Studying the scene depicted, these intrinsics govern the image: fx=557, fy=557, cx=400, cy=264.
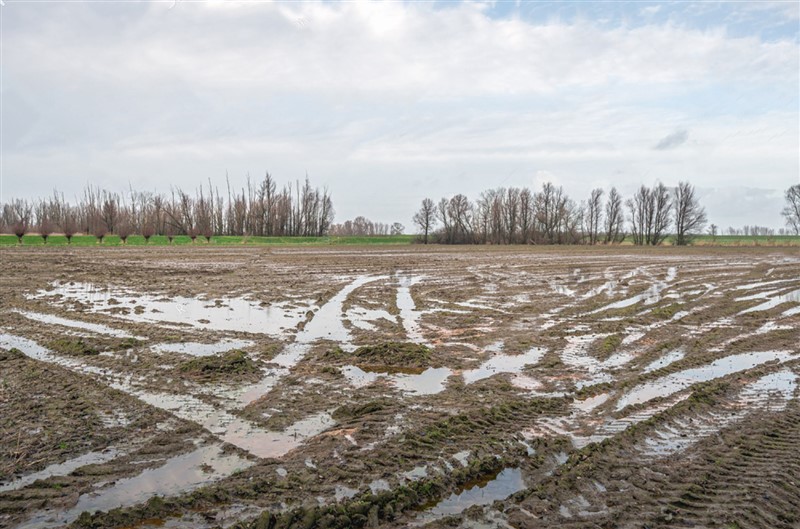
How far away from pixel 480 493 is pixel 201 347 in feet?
21.3

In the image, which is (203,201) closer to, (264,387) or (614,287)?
(614,287)

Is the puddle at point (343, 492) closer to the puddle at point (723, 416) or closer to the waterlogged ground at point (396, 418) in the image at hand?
the waterlogged ground at point (396, 418)

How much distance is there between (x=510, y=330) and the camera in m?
11.5

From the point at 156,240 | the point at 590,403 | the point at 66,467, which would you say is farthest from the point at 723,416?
the point at 156,240

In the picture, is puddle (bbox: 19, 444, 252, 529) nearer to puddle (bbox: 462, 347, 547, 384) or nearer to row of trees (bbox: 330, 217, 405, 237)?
puddle (bbox: 462, 347, 547, 384)

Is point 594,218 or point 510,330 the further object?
point 594,218

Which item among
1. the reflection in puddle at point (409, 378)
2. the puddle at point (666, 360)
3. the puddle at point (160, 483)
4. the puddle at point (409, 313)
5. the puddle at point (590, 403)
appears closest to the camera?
the puddle at point (160, 483)

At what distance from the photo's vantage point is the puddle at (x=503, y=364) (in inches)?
317

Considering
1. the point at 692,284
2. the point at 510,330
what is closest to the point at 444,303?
the point at 510,330

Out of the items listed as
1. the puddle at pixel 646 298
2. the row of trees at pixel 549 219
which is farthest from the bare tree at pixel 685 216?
the puddle at pixel 646 298

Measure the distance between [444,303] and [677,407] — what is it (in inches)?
357

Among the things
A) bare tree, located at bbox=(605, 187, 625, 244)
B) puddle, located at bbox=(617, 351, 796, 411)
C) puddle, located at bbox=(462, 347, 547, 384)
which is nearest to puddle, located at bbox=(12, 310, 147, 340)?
puddle, located at bbox=(462, 347, 547, 384)

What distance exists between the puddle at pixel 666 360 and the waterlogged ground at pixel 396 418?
7cm

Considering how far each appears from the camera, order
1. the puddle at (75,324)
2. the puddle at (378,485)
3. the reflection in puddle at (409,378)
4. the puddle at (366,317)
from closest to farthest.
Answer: the puddle at (378,485)
the reflection in puddle at (409,378)
the puddle at (75,324)
the puddle at (366,317)
